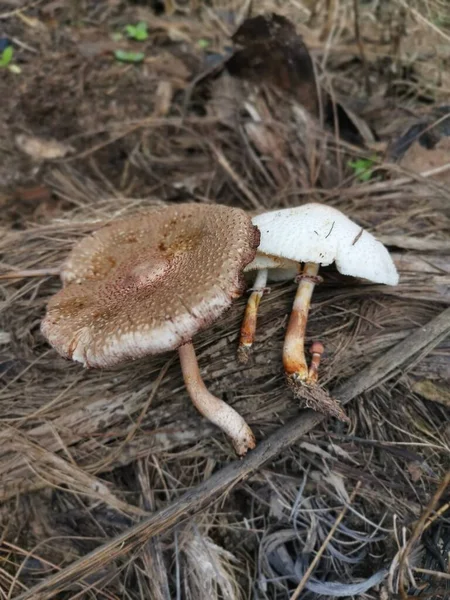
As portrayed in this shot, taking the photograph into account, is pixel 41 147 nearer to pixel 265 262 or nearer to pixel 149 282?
pixel 149 282

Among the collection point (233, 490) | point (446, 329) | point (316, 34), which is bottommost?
point (233, 490)

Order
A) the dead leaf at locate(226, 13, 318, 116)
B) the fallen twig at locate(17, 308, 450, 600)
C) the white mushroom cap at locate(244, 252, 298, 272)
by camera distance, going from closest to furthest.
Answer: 1. the fallen twig at locate(17, 308, 450, 600)
2. the white mushroom cap at locate(244, 252, 298, 272)
3. the dead leaf at locate(226, 13, 318, 116)

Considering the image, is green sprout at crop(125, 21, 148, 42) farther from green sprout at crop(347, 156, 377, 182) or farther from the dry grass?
green sprout at crop(347, 156, 377, 182)

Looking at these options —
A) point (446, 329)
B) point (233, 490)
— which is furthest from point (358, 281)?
point (233, 490)

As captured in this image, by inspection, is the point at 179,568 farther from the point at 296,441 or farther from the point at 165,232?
the point at 165,232

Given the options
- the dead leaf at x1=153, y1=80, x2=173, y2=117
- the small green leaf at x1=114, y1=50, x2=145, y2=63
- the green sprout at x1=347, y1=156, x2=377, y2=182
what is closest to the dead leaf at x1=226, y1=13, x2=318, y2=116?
the green sprout at x1=347, y1=156, x2=377, y2=182

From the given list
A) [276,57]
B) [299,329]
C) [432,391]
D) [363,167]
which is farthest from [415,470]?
[276,57]
